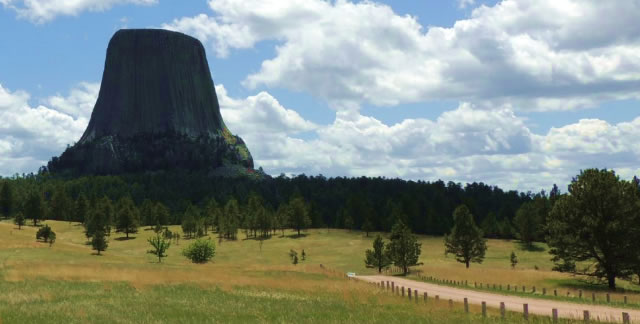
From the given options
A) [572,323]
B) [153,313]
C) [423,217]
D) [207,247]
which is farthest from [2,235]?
[423,217]

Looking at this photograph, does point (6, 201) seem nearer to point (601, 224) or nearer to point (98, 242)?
point (98, 242)

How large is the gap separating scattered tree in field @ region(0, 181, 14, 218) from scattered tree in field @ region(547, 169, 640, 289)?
161 meters

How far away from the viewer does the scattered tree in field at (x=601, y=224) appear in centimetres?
5144

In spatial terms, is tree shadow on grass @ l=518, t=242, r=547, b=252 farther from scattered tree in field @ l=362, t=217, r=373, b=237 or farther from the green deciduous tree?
scattered tree in field @ l=362, t=217, r=373, b=237

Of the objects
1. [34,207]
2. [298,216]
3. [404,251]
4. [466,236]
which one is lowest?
[404,251]

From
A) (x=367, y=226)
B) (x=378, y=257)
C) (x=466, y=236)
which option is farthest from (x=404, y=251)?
(x=367, y=226)

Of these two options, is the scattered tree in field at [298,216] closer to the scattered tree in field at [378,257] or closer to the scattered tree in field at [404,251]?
the scattered tree in field at [378,257]

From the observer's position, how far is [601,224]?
51844 mm

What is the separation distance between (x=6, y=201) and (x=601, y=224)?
16540cm

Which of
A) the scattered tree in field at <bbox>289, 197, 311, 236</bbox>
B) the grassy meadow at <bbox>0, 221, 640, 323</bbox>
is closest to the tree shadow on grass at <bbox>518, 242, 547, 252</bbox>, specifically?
the scattered tree in field at <bbox>289, 197, 311, 236</bbox>

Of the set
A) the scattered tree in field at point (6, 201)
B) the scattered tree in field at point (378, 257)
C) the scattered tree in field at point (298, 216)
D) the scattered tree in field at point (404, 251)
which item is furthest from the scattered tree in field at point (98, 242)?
the scattered tree in field at point (6, 201)

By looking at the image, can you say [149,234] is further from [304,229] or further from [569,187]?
[569,187]

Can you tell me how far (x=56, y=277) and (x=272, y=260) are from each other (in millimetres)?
66659

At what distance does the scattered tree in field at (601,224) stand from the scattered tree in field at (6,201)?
160766 mm
